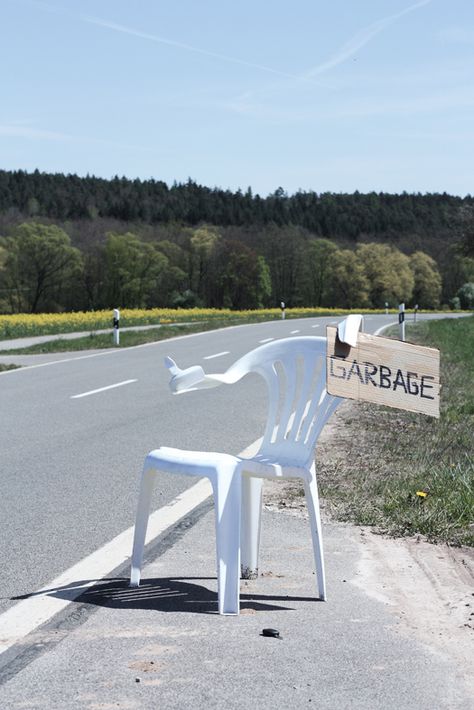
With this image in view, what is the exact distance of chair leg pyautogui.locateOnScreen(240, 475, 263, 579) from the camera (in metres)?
4.66

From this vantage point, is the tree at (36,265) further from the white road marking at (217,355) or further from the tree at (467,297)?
the white road marking at (217,355)

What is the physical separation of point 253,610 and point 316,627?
0.35 meters

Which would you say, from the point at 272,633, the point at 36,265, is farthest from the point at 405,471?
the point at 36,265

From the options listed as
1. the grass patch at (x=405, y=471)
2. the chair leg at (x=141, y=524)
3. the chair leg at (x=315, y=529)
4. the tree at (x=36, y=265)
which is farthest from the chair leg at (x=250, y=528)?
the tree at (x=36, y=265)

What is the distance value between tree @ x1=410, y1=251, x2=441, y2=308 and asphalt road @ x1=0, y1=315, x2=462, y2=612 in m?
107

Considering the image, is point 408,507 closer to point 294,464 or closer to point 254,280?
point 294,464

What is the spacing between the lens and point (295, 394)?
4.95m

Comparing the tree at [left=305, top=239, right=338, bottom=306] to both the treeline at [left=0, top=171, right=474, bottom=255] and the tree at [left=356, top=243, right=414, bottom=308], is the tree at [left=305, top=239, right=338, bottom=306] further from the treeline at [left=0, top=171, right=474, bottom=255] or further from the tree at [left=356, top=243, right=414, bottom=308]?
the treeline at [left=0, top=171, right=474, bottom=255]

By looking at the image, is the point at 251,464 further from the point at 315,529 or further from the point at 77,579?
the point at 77,579

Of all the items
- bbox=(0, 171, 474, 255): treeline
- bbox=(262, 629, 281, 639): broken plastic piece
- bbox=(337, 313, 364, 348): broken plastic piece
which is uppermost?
bbox=(0, 171, 474, 255): treeline

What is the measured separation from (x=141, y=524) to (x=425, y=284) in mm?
121211

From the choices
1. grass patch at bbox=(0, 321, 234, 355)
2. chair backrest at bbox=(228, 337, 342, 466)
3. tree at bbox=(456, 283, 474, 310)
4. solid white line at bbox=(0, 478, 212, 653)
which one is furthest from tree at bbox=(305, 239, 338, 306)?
chair backrest at bbox=(228, 337, 342, 466)

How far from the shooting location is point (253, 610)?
165 inches

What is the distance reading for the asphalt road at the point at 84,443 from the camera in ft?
17.7
